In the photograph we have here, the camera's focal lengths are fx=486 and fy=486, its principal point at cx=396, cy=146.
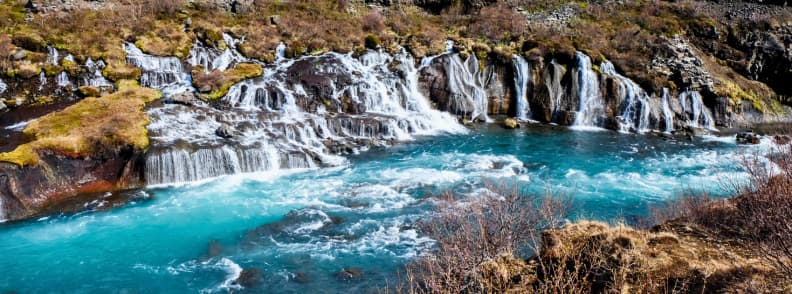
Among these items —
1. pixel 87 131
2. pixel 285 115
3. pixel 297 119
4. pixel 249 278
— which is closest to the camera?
pixel 249 278

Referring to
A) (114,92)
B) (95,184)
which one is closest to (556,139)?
(95,184)

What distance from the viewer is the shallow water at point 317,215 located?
15219 mm

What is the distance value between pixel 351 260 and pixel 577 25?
130 feet

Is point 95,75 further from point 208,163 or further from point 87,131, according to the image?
point 208,163

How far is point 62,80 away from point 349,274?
26.2 m

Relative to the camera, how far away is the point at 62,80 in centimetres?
3053

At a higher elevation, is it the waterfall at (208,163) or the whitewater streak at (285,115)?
the whitewater streak at (285,115)

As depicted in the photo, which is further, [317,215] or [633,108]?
[633,108]

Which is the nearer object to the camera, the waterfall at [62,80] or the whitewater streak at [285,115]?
the whitewater streak at [285,115]

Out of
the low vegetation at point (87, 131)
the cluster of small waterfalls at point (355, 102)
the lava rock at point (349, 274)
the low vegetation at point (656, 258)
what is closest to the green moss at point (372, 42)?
the cluster of small waterfalls at point (355, 102)

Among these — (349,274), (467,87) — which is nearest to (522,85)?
(467,87)

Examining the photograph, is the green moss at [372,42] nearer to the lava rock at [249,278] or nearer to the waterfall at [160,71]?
the waterfall at [160,71]

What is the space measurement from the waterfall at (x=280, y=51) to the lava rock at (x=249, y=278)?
25.3 meters

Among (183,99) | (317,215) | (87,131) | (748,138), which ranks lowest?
(317,215)
